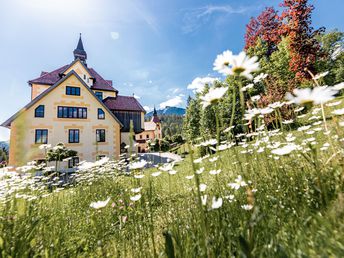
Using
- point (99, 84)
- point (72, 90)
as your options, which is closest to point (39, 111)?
point (72, 90)

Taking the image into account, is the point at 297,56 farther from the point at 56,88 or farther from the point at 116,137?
the point at 56,88

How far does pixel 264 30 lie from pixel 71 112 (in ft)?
71.0

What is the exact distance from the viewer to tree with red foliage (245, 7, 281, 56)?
19.0 m

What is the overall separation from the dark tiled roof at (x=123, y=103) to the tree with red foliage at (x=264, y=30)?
14540mm

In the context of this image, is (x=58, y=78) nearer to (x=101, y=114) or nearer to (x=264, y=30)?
(x=101, y=114)

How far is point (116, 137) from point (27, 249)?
18.2 meters

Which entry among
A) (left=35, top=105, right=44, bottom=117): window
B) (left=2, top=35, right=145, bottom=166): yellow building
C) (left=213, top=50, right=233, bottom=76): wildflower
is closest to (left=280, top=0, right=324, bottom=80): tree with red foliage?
(left=213, top=50, right=233, bottom=76): wildflower

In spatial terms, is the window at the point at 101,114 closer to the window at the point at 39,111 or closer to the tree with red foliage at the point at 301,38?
the window at the point at 39,111

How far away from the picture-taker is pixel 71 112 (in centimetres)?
1703

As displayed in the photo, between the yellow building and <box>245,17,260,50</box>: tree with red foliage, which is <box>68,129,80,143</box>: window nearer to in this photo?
the yellow building

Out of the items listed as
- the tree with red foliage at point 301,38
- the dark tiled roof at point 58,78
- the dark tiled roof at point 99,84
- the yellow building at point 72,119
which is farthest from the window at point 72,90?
the tree with red foliage at point 301,38

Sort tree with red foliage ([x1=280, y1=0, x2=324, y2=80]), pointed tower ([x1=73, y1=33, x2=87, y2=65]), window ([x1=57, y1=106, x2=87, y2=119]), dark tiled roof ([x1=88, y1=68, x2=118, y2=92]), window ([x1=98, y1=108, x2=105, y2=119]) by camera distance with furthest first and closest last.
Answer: pointed tower ([x1=73, y1=33, x2=87, y2=65]), dark tiled roof ([x1=88, y1=68, x2=118, y2=92]), window ([x1=98, y1=108, x2=105, y2=119]), window ([x1=57, y1=106, x2=87, y2=119]), tree with red foliage ([x1=280, y1=0, x2=324, y2=80])

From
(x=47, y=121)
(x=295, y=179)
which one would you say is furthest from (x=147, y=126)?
(x=295, y=179)

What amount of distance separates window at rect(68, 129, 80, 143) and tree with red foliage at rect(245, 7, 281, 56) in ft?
65.6
